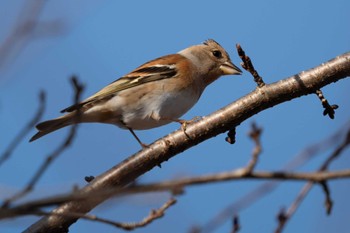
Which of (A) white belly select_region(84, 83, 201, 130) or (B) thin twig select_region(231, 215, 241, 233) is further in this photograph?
(A) white belly select_region(84, 83, 201, 130)

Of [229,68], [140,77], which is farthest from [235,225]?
[229,68]

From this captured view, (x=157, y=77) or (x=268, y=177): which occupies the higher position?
(x=157, y=77)

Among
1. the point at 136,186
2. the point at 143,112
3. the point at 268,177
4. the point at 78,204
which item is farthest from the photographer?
the point at 143,112

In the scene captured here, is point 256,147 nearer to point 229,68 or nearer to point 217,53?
point 229,68

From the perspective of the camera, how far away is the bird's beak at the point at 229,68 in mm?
7165

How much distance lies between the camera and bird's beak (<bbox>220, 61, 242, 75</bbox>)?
7.16 meters

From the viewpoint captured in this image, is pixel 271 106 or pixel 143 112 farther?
pixel 143 112

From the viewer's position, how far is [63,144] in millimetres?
2289

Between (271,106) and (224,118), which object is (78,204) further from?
(271,106)

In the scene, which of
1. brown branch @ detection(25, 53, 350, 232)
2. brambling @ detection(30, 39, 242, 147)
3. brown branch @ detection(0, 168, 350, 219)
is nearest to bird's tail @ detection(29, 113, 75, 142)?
brambling @ detection(30, 39, 242, 147)

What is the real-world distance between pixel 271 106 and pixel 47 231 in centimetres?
195

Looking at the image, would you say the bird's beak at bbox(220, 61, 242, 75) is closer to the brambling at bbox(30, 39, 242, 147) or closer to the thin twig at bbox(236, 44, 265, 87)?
the brambling at bbox(30, 39, 242, 147)

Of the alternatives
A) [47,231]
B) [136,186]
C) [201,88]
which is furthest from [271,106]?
[136,186]

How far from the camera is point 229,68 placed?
23.9 feet
